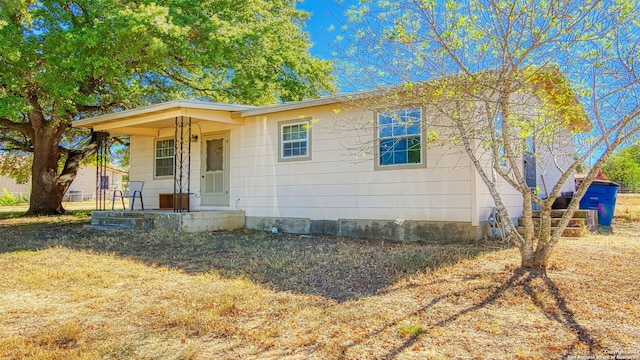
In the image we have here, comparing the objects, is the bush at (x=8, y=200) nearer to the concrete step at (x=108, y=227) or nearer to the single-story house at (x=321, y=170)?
the single-story house at (x=321, y=170)

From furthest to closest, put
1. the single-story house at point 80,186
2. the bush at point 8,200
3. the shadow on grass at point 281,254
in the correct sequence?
the single-story house at point 80,186, the bush at point 8,200, the shadow on grass at point 281,254

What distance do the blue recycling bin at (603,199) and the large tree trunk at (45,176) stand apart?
15.3 meters

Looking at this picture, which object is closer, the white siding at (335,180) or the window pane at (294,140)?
the white siding at (335,180)

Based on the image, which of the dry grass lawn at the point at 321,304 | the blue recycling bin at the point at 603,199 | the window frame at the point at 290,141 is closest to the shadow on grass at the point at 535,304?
the dry grass lawn at the point at 321,304

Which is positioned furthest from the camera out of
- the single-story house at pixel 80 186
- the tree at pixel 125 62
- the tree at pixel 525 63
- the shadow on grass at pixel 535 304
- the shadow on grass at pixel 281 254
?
the single-story house at pixel 80 186

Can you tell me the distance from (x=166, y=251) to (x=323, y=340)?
14.5 feet

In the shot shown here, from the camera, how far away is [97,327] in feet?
10.6

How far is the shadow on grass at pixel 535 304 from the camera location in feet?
9.12

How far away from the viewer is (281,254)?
20.2 feet

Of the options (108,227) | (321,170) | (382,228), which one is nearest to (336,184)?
(321,170)

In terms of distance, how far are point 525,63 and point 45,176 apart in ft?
47.6

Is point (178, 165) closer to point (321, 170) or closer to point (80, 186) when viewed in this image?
point (321, 170)

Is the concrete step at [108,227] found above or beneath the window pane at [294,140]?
beneath

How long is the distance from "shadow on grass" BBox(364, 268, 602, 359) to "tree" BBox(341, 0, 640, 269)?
1.60ft
